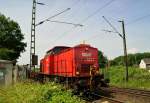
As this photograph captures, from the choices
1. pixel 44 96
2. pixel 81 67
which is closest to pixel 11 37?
pixel 81 67

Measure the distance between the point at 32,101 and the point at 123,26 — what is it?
27.6 meters

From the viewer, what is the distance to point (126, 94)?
21625 mm

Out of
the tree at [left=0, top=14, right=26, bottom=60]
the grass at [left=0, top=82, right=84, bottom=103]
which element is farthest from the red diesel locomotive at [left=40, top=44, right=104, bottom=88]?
the tree at [left=0, top=14, right=26, bottom=60]

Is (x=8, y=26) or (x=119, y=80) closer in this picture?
(x=119, y=80)

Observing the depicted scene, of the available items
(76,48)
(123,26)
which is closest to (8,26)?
(123,26)

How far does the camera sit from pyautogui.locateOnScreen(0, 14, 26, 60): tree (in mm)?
65312

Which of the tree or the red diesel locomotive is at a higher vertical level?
the tree

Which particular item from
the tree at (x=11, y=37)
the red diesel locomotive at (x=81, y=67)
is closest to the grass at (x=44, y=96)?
the red diesel locomotive at (x=81, y=67)

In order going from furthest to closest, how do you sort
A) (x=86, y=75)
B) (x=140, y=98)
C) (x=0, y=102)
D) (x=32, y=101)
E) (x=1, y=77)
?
(x=1, y=77) < (x=86, y=75) < (x=140, y=98) < (x=0, y=102) < (x=32, y=101)

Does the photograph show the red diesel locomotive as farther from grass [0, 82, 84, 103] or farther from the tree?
the tree

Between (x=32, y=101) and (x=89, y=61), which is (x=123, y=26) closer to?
(x=89, y=61)

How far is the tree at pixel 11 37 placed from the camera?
214 ft

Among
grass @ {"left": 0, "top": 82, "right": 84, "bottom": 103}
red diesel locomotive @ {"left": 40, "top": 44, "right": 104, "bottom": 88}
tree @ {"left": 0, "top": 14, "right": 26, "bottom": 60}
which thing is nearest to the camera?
grass @ {"left": 0, "top": 82, "right": 84, "bottom": 103}

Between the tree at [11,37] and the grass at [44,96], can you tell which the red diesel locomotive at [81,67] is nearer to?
the grass at [44,96]
